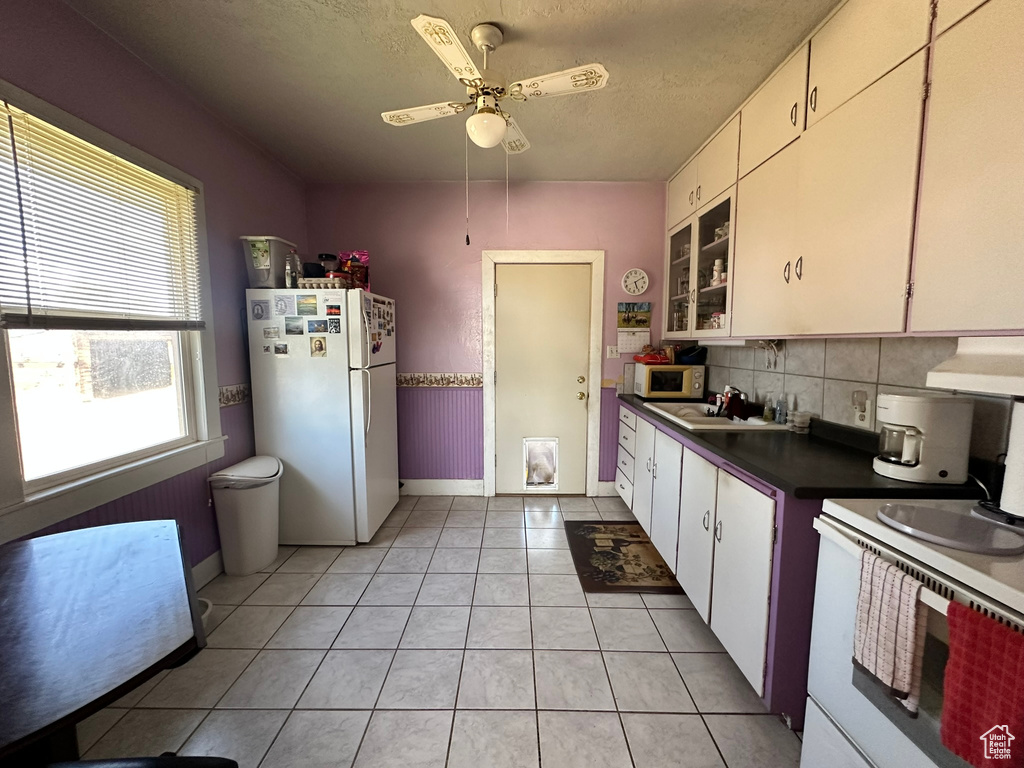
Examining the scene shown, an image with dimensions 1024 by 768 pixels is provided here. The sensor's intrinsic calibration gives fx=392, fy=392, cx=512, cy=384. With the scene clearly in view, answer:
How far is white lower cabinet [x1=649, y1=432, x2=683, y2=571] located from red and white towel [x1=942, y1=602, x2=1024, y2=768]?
1220 millimetres

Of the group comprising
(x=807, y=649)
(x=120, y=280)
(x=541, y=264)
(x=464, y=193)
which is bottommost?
(x=807, y=649)

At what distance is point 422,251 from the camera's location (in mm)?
3186

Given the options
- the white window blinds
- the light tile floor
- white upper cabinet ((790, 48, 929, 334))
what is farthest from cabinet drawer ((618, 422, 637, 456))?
the white window blinds

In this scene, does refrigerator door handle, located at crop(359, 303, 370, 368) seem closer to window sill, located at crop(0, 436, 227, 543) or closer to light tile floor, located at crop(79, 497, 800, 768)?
window sill, located at crop(0, 436, 227, 543)

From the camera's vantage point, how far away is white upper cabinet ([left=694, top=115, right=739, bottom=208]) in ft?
7.01

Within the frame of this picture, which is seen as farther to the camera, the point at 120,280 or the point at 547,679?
the point at 120,280

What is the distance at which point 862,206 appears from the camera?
132 cm

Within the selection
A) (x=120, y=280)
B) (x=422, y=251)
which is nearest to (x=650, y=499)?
(x=422, y=251)

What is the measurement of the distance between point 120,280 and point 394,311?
5.10ft

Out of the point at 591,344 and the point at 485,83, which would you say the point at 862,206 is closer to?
the point at 485,83

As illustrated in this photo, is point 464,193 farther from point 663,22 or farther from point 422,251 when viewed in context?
point 663,22

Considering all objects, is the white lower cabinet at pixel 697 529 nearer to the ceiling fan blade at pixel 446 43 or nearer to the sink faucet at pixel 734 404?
the sink faucet at pixel 734 404

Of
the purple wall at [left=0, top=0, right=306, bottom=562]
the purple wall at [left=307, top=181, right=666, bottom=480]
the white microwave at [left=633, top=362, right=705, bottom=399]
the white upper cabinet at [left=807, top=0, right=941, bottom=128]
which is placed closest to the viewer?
the white upper cabinet at [left=807, top=0, right=941, bottom=128]

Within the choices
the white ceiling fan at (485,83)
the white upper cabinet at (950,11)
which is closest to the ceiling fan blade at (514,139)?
the white ceiling fan at (485,83)
